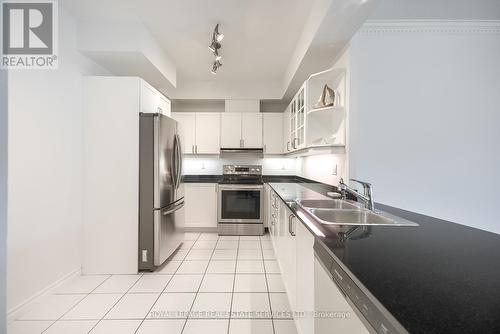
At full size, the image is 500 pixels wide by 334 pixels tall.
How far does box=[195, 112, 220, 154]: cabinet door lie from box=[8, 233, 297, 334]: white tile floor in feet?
6.76

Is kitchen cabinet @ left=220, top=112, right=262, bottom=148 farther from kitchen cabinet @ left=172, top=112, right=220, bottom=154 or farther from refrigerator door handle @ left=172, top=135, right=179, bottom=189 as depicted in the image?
refrigerator door handle @ left=172, top=135, right=179, bottom=189

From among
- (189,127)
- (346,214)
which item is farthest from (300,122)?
(189,127)

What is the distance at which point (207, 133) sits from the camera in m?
4.12

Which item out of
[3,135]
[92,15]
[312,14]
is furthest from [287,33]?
[3,135]

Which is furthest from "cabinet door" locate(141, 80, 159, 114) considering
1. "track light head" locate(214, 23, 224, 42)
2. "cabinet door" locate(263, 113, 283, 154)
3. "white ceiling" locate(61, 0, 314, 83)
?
"cabinet door" locate(263, 113, 283, 154)

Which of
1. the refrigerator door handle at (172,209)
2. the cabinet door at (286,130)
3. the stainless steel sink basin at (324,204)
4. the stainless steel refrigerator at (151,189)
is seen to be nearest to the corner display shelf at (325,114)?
the stainless steel sink basin at (324,204)

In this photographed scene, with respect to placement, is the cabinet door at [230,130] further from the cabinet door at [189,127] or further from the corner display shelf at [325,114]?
the corner display shelf at [325,114]

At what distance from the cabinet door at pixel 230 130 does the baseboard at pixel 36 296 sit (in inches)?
108

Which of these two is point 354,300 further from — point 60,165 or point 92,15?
point 92,15

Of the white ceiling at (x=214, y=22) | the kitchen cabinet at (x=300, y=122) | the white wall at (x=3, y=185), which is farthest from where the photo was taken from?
the kitchen cabinet at (x=300, y=122)

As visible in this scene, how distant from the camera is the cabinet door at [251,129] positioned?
411cm

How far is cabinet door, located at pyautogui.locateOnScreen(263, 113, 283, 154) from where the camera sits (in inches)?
163

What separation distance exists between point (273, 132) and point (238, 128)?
664mm

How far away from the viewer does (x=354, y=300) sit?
686 millimetres
